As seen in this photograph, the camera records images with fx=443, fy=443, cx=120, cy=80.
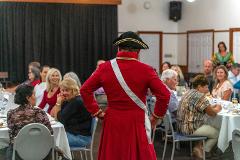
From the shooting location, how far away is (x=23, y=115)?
3.98 m

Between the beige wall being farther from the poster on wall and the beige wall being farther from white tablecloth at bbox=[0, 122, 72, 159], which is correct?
white tablecloth at bbox=[0, 122, 72, 159]

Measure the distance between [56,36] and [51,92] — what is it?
5.59 m

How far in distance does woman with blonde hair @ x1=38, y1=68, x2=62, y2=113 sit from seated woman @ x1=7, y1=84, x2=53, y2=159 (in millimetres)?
1577

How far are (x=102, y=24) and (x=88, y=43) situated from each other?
2.03 ft

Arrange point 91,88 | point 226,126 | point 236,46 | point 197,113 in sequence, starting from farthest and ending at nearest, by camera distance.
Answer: point 236,46 → point 197,113 → point 226,126 → point 91,88

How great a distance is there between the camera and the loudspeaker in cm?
1241

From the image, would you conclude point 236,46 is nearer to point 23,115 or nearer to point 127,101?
point 23,115

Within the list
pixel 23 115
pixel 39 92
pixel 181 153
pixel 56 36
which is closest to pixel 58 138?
pixel 23 115

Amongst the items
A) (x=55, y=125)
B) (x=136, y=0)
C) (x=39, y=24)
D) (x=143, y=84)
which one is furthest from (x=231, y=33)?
(x=143, y=84)

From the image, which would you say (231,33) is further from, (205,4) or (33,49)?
(33,49)

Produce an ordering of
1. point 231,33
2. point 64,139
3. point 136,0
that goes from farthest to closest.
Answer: point 136,0 < point 231,33 < point 64,139

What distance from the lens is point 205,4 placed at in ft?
37.8

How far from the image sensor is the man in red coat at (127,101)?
10.7 feet

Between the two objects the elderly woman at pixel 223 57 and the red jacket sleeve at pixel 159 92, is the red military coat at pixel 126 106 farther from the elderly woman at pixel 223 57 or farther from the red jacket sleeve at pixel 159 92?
the elderly woman at pixel 223 57
